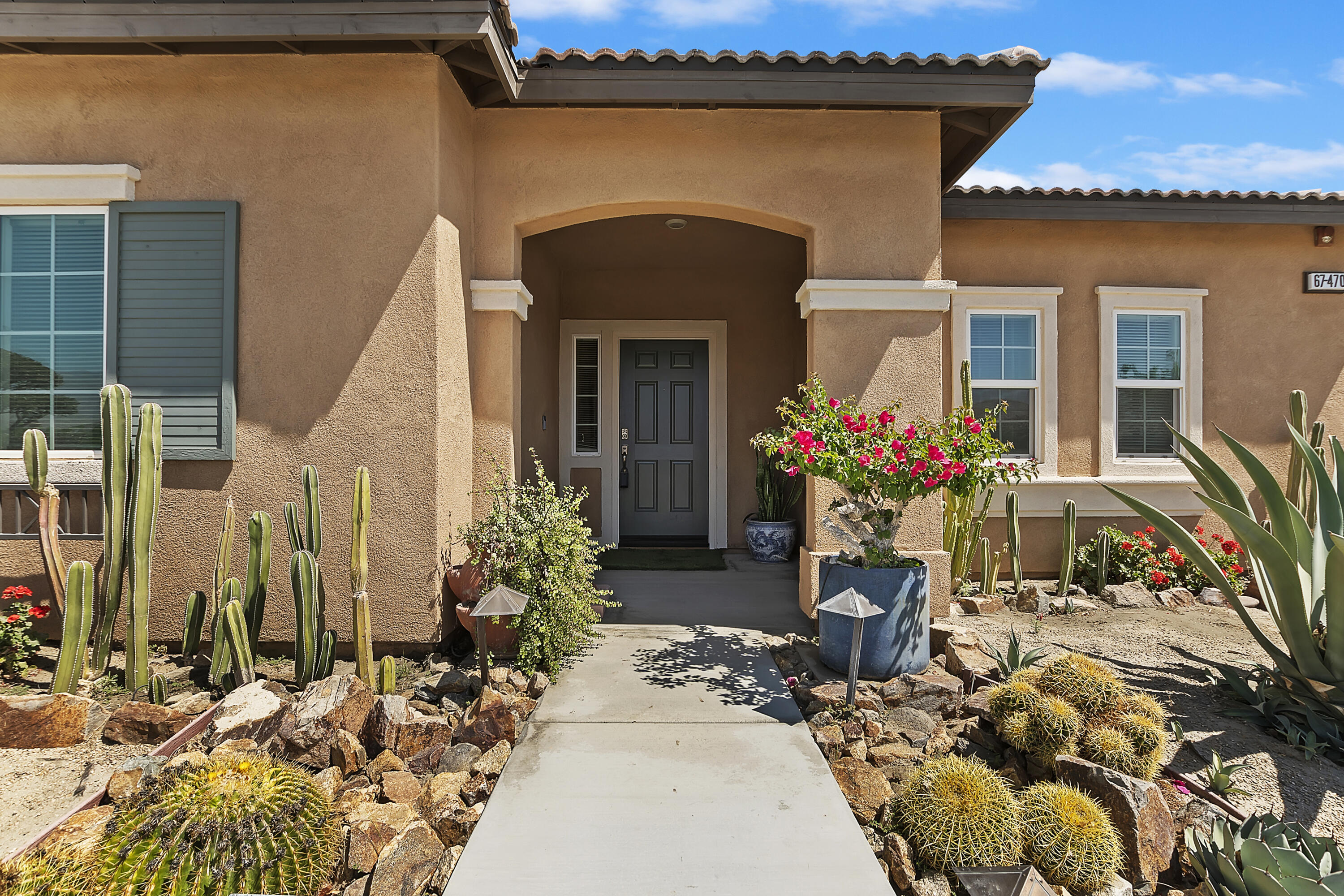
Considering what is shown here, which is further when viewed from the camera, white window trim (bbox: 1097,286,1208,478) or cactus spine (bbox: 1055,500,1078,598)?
white window trim (bbox: 1097,286,1208,478)

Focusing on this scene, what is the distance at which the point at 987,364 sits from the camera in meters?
6.21

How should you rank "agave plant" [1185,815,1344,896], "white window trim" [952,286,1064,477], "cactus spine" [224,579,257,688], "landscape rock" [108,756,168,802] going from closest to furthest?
"agave plant" [1185,815,1344,896] → "landscape rock" [108,756,168,802] → "cactus spine" [224,579,257,688] → "white window trim" [952,286,1064,477]

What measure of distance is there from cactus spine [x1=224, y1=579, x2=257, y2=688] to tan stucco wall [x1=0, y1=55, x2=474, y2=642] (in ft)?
1.98

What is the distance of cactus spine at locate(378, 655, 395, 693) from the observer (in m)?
3.65

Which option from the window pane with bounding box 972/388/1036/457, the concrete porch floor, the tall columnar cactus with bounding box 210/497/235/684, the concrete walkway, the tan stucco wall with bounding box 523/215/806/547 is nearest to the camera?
the concrete walkway

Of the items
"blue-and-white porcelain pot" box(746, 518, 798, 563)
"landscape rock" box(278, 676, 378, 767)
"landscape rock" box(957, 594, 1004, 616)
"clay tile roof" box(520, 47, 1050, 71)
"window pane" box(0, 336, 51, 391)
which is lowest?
"landscape rock" box(278, 676, 378, 767)

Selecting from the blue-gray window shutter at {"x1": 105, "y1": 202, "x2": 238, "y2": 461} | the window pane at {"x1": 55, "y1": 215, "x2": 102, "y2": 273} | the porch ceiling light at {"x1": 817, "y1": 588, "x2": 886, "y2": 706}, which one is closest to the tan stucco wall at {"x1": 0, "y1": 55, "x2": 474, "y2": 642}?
the blue-gray window shutter at {"x1": 105, "y1": 202, "x2": 238, "y2": 461}

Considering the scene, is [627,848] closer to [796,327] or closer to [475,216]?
[475,216]

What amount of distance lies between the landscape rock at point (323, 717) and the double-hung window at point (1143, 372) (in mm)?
6151

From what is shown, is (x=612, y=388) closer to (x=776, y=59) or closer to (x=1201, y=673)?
(x=776, y=59)


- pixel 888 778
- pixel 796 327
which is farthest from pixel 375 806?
pixel 796 327

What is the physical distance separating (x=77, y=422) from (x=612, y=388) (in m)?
4.66

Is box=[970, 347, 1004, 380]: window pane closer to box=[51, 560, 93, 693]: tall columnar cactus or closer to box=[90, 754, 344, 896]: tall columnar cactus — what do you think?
box=[90, 754, 344, 896]: tall columnar cactus

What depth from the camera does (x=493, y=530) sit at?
166 inches
